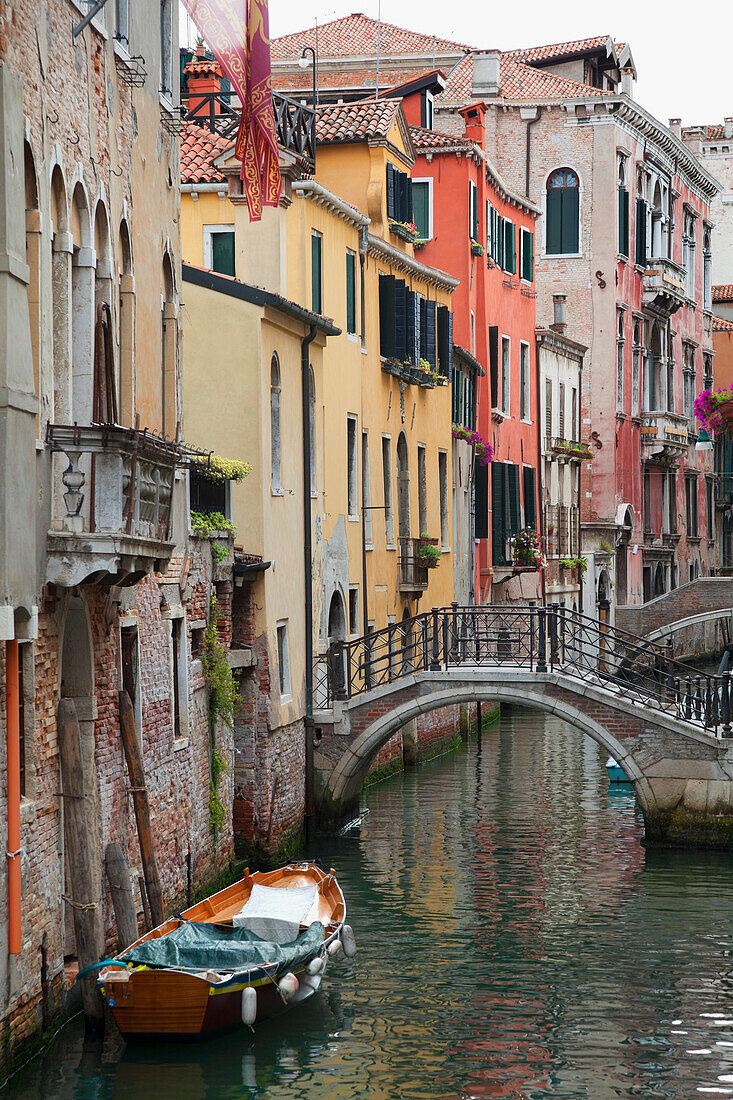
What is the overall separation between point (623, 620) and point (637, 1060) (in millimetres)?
30396

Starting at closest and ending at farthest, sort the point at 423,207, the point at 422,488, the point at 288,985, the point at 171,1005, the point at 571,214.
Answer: the point at 171,1005 < the point at 288,985 < the point at 422,488 < the point at 423,207 < the point at 571,214

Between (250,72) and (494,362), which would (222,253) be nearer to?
(250,72)

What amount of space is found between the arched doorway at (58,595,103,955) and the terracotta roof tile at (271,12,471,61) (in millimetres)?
28711

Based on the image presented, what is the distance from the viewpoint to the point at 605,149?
137 feet

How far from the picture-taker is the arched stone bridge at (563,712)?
20359 millimetres

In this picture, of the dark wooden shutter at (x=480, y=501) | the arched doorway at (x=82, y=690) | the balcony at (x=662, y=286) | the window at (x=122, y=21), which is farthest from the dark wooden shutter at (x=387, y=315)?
the balcony at (x=662, y=286)

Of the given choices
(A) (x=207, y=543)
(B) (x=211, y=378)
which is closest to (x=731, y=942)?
(A) (x=207, y=543)

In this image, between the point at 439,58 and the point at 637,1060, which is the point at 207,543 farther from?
the point at 439,58

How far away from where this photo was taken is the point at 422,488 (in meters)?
28.5

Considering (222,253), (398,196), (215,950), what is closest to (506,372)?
(398,196)

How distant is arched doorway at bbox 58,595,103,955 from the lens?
41.9 feet

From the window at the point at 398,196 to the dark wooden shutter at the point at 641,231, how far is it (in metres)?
17.7

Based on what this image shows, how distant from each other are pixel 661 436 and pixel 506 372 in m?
11.6

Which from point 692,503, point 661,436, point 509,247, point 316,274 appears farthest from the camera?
point 692,503
